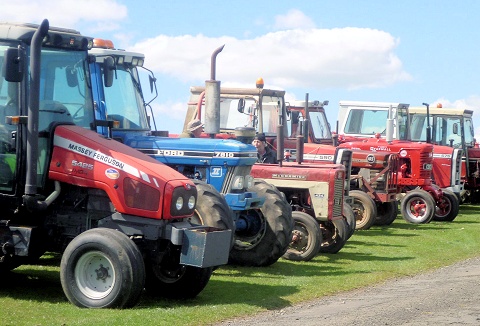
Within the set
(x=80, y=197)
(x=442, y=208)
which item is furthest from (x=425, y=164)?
(x=80, y=197)

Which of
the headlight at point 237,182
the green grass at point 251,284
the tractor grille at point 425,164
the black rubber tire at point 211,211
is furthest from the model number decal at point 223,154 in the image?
the tractor grille at point 425,164

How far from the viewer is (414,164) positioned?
67.2 feet

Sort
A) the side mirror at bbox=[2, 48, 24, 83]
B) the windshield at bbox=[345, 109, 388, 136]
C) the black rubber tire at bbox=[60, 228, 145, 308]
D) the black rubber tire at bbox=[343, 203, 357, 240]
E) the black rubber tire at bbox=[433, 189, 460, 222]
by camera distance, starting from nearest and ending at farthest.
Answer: the black rubber tire at bbox=[60, 228, 145, 308] → the side mirror at bbox=[2, 48, 24, 83] → the black rubber tire at bbox=[343, 203, 357, 240] → the black rubber tire at bbox=[433, 189, 460, 222] → the windshield at bbox=[345, 109, 388, 136]

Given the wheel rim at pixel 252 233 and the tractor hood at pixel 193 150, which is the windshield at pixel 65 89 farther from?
the wheel rim at pixel 252 233

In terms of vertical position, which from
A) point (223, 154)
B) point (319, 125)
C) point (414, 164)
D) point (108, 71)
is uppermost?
Result: point (108, 71)

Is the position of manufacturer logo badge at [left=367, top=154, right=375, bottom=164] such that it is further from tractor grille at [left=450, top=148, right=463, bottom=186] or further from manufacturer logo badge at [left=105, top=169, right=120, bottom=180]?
manufacturer logo badge at [left=105, top=169, right=120, bottom=180]

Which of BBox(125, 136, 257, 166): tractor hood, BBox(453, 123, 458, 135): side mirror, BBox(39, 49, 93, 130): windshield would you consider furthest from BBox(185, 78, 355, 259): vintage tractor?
BBox(453, 123, 458, 135): side mirror

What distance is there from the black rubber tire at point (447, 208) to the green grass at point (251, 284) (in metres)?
4.11

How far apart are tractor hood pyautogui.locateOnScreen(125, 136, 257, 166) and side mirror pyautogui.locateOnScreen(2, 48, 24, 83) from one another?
2.91 meters

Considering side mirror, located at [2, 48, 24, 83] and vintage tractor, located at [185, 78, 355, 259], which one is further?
vintage tractor, located at [185, 78, 355, 259]

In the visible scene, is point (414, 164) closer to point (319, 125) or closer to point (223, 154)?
→ point (319, 125)

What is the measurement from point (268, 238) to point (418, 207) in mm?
9060

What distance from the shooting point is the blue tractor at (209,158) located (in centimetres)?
1132

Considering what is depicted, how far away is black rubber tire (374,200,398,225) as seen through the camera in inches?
751
